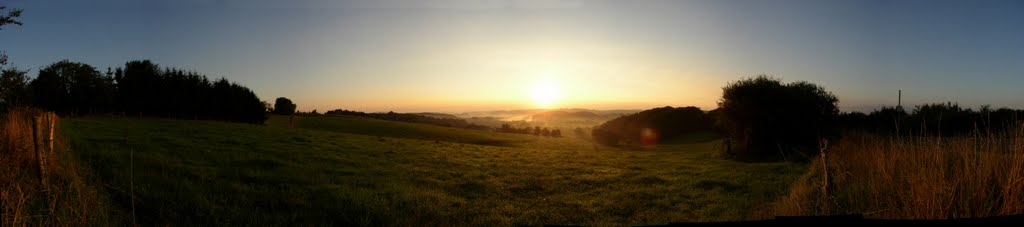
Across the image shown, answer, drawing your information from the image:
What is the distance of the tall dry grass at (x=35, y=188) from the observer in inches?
252

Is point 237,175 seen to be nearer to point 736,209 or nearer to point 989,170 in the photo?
point 736,209

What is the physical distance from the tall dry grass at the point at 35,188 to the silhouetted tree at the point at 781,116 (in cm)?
2744

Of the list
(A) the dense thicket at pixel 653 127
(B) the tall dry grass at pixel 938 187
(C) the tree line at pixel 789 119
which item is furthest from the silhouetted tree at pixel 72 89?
(B) the tall dry grass at pixel 938 187

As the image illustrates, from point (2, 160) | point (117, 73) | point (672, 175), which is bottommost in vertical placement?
point (672, 175)

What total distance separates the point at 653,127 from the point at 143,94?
6534 cm

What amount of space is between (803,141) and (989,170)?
21183 mm

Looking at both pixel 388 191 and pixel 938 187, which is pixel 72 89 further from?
pixel 938 187

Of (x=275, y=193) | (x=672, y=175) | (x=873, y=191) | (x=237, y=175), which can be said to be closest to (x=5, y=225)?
(x=275, y=193)

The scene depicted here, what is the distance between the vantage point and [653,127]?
216 feet

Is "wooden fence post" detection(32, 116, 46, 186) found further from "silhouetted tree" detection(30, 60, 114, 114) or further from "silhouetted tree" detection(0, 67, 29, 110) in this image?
"silhouetted tree" detection(30, 60, 114, 114)

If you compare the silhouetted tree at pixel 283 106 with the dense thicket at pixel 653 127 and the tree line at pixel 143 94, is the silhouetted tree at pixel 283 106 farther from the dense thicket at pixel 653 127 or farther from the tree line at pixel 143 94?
the dense thicket at pixel 653 127

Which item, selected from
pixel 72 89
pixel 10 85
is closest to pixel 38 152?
pixel 10 85

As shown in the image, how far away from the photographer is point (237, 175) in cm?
1353

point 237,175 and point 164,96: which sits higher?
point 164,96
